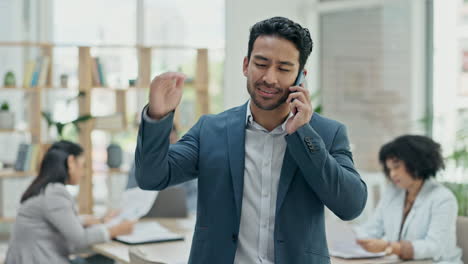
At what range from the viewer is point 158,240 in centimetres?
383

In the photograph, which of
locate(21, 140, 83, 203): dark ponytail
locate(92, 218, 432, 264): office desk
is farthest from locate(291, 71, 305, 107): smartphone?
locate(21, 140, 83, 203): dark ponytail

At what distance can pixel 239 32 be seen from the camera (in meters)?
6.89

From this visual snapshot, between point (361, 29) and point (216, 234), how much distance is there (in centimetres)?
511

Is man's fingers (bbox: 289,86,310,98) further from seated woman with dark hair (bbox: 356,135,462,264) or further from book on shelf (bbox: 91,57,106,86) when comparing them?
book on shelf (bbox: 91,57,106,86)

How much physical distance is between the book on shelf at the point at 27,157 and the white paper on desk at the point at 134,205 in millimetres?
2720

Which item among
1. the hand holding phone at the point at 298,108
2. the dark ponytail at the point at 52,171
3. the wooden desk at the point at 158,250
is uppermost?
the hand holding phone at the point at 298,108

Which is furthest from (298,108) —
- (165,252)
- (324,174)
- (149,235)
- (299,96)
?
(149,235)

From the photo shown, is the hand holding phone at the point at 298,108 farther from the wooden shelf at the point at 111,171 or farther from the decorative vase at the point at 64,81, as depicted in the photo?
the decorative vase at the point at 64,81

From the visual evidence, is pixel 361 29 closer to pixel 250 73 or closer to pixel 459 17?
pixel 459 17

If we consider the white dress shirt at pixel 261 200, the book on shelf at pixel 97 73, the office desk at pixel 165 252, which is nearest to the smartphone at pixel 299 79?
the white dress shirt at pixel 261 200

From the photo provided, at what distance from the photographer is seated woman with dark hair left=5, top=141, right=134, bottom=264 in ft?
12.4

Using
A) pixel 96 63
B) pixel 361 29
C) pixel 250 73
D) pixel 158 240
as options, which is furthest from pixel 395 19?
pixel 250 73

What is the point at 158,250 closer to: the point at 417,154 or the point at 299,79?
the point at 417,154

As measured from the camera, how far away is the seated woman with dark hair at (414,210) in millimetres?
3398
